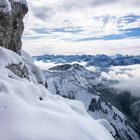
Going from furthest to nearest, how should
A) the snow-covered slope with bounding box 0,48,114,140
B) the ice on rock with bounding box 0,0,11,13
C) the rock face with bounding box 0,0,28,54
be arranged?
the rock face with bounding box 0,0,28,54, the ice on rock with bounding box 0,0,11,13, the snow-covered slope with bounding box 0,48,114,140

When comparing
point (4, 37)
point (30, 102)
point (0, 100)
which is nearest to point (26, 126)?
point (0, 100)

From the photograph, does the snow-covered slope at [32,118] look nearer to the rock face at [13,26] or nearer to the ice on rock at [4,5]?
the ice on rock at [4,5]

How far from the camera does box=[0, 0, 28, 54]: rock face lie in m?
28.9

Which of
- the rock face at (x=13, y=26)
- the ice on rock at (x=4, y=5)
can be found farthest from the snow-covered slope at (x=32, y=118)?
the rock face at (x=13, y=26)

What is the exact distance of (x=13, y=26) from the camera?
32000mm

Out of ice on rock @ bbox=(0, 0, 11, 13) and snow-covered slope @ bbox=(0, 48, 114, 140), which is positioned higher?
ice on rock @ bbox=(0, 0, 11, 13)

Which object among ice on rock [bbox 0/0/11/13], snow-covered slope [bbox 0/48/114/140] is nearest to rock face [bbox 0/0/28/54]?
ice on rock [bbox 0/0/11/13]

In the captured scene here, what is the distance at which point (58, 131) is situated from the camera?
12.6 metres

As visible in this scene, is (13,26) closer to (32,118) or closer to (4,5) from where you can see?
(4,5)

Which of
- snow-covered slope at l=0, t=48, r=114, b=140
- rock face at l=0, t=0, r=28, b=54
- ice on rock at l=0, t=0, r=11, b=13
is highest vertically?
ice on rock at l=0, t=0, r=11, b=13

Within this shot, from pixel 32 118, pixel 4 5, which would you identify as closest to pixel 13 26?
pixel 4 5

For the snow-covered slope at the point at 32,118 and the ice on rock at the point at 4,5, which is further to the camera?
the ice on rock at the point at 4,5

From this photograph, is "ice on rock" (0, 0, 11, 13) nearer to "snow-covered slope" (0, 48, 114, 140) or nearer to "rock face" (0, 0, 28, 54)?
"rock face" (0, 0, 28, 54)

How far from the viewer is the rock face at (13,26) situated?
2891 centimetres
